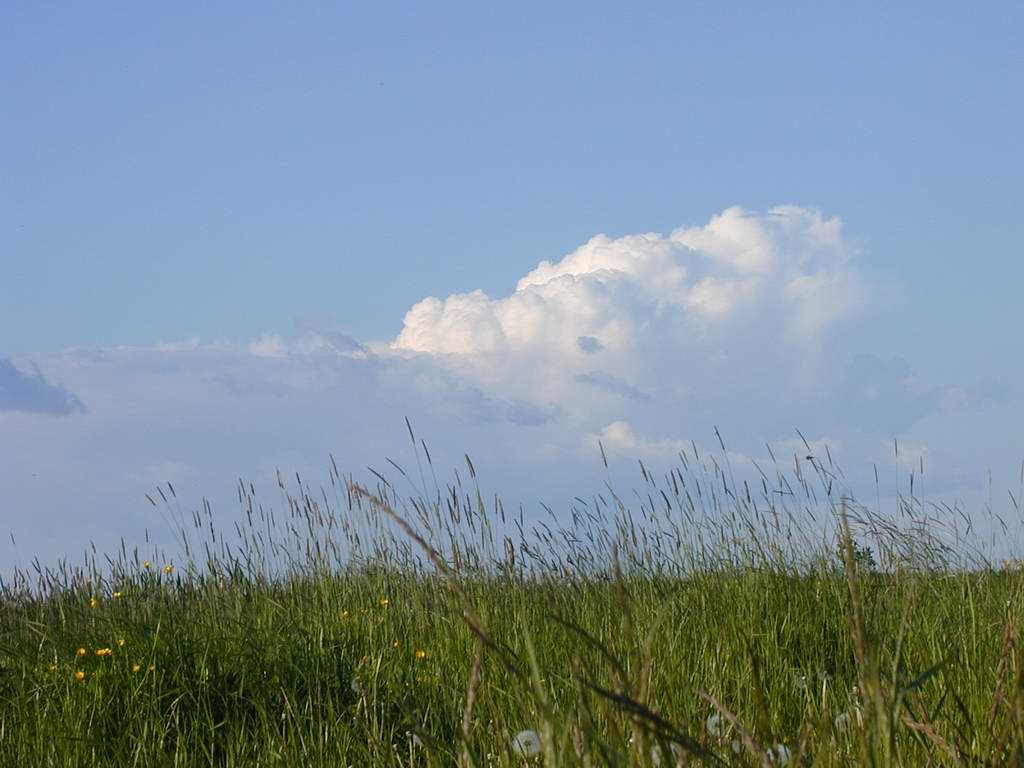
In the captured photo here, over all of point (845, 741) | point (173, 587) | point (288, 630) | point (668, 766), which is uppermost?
point (173, 587)

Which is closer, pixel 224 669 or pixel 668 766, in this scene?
pixel 668 766

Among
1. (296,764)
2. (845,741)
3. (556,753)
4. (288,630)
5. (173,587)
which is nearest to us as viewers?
(556,753)

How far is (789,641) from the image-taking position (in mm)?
4410

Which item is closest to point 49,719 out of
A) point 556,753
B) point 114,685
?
point 114,685

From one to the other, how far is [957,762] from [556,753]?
68cm

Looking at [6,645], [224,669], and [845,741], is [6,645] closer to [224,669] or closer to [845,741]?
[224,669]

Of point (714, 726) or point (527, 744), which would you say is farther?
point (714, 726)

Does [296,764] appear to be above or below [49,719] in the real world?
below

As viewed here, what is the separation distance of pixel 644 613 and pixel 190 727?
1.81 m

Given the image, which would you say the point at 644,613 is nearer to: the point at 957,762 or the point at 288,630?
the point at 288,630

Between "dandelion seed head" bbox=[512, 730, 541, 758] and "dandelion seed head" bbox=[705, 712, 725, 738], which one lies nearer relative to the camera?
"dandelion seed head" bbox=[705, 712, 725, 738]

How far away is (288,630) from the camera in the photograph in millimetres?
4289

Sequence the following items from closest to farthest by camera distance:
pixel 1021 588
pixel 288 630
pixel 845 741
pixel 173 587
Result: pixel 845 741 → pixel 288 630 → pixel 1021 588 → pixel 173 587

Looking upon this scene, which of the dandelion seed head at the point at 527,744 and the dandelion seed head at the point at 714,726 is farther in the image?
the dandelion seed head at the point at 527,744
